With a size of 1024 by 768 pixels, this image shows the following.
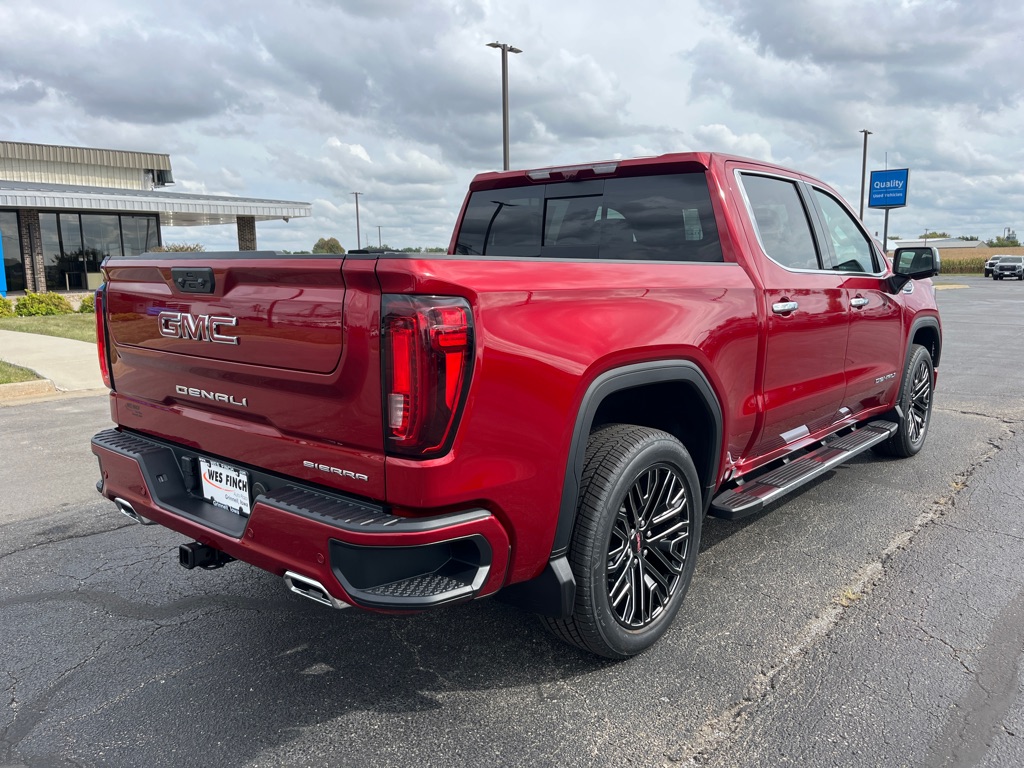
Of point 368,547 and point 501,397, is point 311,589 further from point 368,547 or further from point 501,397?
point 501,397

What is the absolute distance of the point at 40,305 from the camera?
62.1 ft

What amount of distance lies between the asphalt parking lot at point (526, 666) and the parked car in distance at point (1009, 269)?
2357 inches

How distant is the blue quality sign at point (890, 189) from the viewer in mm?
52156

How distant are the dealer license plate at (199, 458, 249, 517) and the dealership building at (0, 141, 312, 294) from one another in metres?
20.0

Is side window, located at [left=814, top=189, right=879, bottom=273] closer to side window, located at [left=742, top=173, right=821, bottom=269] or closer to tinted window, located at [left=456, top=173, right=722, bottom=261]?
side window, located at [left=742, top=173, right=821, bottom=269]

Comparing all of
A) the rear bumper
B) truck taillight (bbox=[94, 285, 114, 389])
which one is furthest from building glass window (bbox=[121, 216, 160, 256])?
the rear bumper

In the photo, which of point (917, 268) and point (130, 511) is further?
point (917, 268)

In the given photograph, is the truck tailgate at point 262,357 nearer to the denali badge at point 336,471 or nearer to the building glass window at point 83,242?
the denali badge at point 336,471

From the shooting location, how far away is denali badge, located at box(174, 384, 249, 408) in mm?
2629

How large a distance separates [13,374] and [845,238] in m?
9.26

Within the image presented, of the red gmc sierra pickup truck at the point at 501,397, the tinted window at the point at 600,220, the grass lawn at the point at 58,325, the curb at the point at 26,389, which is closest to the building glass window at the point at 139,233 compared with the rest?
the grass lawn at the point at 58,325

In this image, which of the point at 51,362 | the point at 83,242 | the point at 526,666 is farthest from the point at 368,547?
the point at 83,242

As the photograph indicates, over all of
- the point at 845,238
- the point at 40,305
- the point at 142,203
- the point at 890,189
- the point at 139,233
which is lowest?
the point at 40,305

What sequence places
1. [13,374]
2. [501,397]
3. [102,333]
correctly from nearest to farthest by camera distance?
[501,397] < [102,333] < [13,374]
